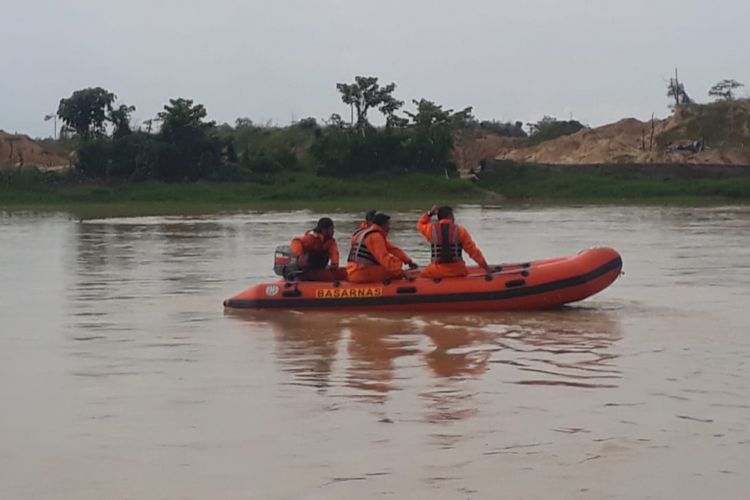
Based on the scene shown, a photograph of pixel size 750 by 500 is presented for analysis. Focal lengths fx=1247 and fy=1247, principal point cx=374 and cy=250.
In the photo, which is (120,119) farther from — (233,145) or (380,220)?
(380,220)

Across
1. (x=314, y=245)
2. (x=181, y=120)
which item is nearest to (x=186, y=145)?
(x=181, y=120)

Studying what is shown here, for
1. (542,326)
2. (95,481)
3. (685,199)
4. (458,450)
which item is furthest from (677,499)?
(685,199)

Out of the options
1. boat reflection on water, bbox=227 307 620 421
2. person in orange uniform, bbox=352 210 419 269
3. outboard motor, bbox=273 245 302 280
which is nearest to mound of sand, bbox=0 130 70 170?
outboard motor, bbox=273 245 302 280

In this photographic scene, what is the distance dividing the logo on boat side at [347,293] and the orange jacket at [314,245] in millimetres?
526

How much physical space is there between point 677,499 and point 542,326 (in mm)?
5242

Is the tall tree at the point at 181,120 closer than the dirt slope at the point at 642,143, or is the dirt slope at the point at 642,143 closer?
the tall tree at the point at 181,120

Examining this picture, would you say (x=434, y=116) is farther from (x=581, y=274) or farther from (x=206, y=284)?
(x=581, y=274)

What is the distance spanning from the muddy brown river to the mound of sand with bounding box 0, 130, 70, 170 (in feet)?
118

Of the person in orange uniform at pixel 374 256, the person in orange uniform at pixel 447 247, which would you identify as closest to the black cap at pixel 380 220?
the person in orange uniform at pixel 374 256

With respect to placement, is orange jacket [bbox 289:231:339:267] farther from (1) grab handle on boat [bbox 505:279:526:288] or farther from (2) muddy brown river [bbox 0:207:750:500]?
(1) grab handle on boat [bbox 505:279:526:288]

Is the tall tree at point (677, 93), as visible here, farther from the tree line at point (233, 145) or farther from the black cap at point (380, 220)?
the black cap at point (380, 220)

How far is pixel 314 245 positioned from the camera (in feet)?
39.8

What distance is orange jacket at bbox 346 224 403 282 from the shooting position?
11.5 meters

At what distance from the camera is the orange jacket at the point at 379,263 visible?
37.9 feet
